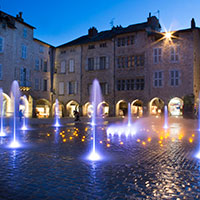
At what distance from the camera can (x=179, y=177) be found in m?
4.92

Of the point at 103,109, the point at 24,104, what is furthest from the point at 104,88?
the point at 24,104

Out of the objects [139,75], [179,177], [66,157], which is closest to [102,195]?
[179,177]

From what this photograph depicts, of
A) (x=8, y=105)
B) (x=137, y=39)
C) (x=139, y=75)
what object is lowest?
(x=8, y=105)

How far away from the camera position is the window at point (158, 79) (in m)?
29.7

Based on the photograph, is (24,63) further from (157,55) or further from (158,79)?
(158,79)

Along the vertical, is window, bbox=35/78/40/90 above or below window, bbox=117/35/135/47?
below

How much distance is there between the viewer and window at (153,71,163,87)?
29.7 m

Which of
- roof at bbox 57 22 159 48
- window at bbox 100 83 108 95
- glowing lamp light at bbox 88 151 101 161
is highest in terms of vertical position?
roof at bbox 57 22 159 48

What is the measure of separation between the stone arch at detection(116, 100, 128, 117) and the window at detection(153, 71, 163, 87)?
5.37 m

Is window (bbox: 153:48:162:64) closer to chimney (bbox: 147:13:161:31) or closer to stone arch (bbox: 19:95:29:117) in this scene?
chimney (bbox: 147:13:161:31)

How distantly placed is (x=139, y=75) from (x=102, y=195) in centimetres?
2800

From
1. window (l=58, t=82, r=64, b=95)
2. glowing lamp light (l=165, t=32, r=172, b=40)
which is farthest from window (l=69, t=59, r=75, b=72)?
glowing lamp light (l=165, t=32, r=172, b=40)

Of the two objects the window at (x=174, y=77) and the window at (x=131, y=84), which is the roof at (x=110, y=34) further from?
the window at (x=174, y=77)

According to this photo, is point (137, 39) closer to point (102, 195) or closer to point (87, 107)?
point (87, 107)
